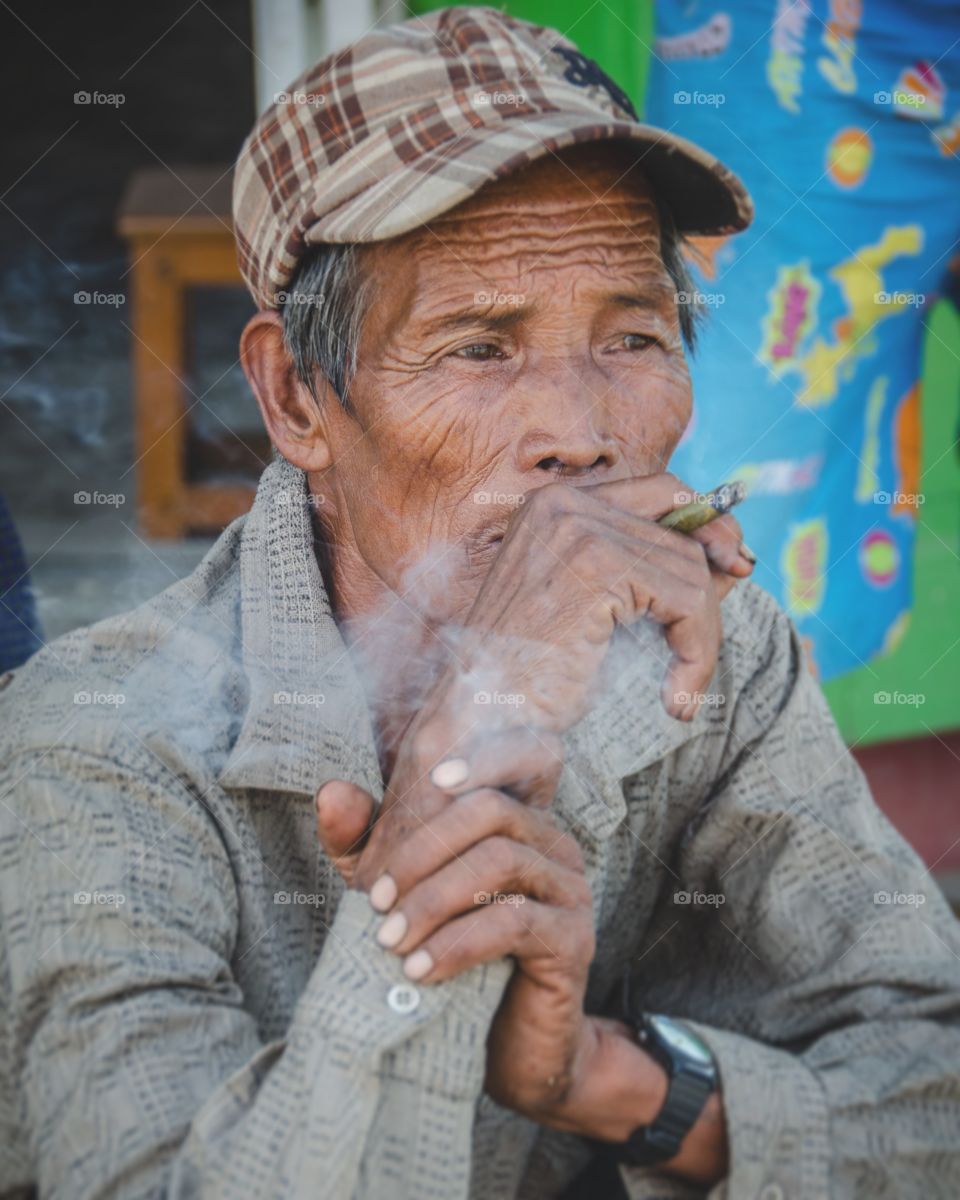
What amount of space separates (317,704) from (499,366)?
2.10 ft

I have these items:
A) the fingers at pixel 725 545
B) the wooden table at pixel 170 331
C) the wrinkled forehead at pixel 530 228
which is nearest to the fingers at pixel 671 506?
the fingers at pixel 725 545

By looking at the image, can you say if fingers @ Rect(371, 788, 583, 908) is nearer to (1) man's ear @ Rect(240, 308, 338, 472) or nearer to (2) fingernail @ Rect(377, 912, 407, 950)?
(2) fingernail @ Rect(377, 912, 407, 950)

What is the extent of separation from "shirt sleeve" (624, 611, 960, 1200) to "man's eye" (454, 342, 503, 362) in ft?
2.54

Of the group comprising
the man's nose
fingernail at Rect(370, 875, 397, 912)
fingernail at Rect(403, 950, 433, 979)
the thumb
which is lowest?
fingernail at Rect(403, 950, 433, 979)

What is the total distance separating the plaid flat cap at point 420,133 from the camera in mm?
2041

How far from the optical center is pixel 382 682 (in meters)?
2.25

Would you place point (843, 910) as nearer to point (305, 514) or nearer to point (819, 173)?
point (305, 514)

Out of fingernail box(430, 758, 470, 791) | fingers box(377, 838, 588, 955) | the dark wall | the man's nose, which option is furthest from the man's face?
the dark wall

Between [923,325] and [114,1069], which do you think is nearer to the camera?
[114,1069]

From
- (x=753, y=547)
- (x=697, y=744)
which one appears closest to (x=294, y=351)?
(x=697, y=744)

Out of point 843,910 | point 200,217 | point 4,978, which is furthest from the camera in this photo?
point 200,217

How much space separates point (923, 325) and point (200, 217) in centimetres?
244

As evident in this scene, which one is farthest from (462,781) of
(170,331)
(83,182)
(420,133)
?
(83,182)

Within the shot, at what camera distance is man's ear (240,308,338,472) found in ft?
7.68
